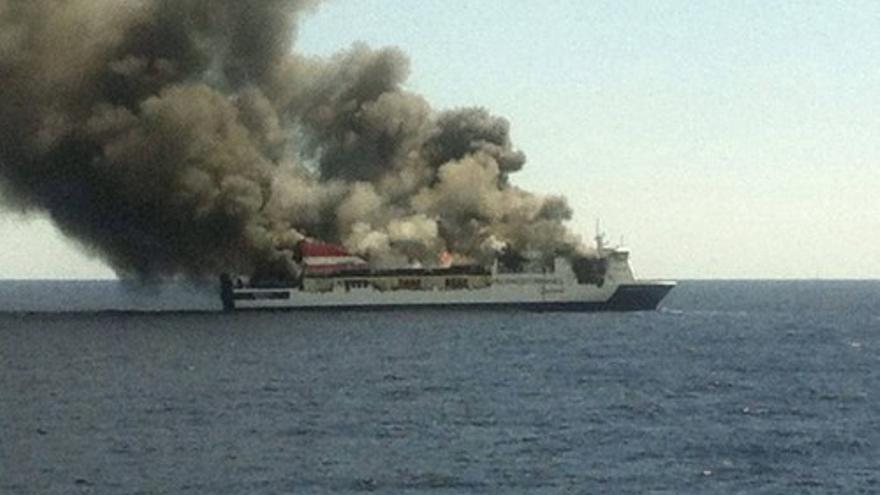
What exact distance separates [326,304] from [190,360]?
61.8 meters

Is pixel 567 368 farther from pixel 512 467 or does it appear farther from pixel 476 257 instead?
pixel 476 257

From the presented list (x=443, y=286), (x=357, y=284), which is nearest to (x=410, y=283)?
(x=443, y=286)

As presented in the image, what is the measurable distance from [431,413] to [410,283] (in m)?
91.3

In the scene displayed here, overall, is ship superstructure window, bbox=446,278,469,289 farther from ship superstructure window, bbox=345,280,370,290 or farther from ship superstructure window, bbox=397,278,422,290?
ship superstructure window, bbox=345,280,370,290

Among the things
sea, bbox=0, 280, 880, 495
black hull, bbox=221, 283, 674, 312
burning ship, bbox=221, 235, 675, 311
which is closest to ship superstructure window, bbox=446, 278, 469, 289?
burning ship, bbox=221, 235, 675, 311

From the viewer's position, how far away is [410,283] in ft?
556

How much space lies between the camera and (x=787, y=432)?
7206 centimetres

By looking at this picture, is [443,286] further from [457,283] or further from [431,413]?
[431,413]

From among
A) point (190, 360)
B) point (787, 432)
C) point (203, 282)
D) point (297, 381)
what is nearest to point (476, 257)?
point (203, 282)

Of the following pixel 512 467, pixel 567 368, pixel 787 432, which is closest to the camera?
pixel 512 467

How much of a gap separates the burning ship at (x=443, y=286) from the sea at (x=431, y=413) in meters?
23.6

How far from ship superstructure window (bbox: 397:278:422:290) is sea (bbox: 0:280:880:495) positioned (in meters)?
24.3

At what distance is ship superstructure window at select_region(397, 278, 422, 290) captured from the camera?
16950 centimetres

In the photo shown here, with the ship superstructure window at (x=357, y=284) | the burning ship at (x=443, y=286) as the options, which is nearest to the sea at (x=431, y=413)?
the burning ship at (x=443, y=286)
